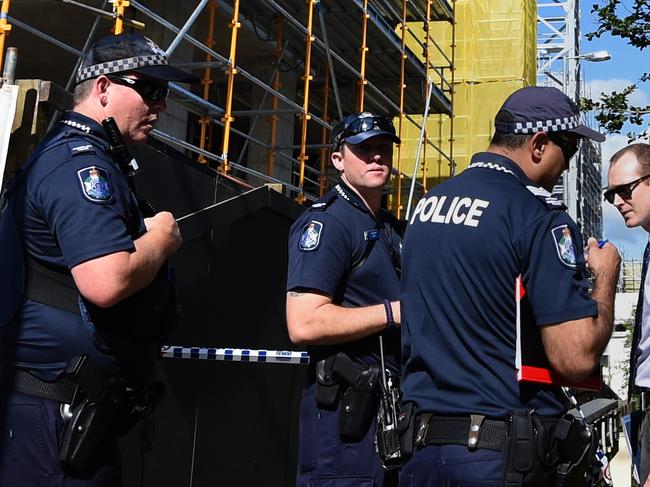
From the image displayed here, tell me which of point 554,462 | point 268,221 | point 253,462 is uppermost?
point 268,221

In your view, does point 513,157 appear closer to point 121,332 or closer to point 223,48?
point 121,332

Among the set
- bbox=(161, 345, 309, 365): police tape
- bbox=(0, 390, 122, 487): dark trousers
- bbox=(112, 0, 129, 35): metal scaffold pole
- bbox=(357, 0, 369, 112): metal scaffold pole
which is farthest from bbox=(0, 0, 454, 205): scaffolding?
bbox=(0, 390, 122, 487): dark trousers

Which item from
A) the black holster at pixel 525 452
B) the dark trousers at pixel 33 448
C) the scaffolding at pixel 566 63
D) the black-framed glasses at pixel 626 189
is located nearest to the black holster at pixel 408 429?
the black holster at pixel 525 452

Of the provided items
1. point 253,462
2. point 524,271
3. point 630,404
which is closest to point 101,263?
point 524,271

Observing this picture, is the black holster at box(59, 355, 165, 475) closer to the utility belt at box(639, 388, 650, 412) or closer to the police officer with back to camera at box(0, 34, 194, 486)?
the police officer with back to camera at box(0, 34, 194, 486)

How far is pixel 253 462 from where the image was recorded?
18.7ft

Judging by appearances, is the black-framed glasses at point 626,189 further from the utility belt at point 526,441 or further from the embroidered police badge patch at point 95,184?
the embroidered police badge patch at point 95,184

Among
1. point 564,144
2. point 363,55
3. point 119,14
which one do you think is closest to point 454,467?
point 564,144

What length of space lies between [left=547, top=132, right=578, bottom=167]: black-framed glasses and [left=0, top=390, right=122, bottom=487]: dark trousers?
62.3 inches

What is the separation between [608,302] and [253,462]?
387 centimetres

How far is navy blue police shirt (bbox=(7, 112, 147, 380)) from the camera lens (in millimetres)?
2295

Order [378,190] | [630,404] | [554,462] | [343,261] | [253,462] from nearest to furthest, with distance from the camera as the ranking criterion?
[554,462] < [343,261] < [378,190] < [630,404] < [253,462]

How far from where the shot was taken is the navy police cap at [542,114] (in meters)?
2.42

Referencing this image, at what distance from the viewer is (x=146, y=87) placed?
2621 millimetres
